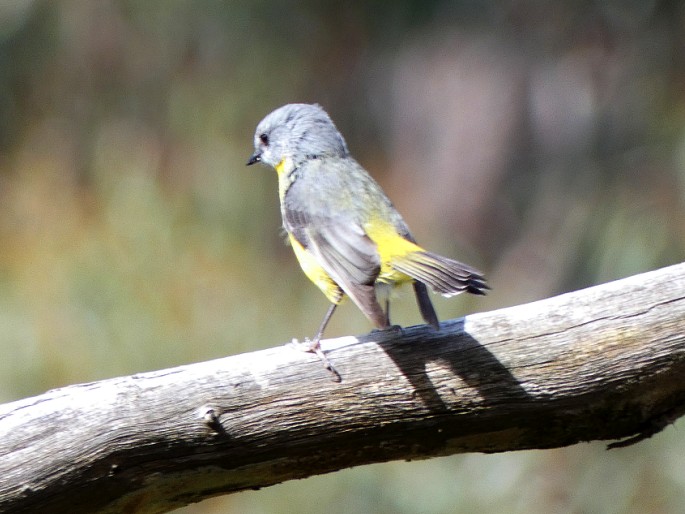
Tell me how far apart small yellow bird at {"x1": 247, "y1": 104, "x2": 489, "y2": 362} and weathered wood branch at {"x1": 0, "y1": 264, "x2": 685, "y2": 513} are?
0.12 metres

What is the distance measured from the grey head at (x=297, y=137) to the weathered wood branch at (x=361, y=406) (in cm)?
131

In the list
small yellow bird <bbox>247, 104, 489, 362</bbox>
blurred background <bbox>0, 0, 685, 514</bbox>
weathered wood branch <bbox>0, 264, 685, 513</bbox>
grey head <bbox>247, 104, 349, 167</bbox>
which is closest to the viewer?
weathered wood branch <bbox>0, 264, 685, 513</bbox>

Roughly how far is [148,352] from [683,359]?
4259 millimetres

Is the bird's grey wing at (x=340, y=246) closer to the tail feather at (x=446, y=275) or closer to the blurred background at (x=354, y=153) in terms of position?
the tail feather at (x=446, y=275)

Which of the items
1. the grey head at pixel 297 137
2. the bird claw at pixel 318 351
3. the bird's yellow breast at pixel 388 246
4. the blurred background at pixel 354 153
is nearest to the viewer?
the bird claw at pixel 318 351

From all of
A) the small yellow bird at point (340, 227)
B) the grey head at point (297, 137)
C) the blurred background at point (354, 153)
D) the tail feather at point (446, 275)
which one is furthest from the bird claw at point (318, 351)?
the blurred background at point (354, 153)

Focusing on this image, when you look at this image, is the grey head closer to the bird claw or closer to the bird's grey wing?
the bird's grey wing

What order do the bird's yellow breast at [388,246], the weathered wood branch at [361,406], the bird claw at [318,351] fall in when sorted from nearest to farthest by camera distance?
the weathered wood branch at [361,406] < the bird claw at [318,351] < the bird's yellow breast at [388,246]

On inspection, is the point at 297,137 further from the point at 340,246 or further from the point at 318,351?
the point at 318,351

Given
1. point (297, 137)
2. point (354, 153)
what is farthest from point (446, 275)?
point (354, 153)

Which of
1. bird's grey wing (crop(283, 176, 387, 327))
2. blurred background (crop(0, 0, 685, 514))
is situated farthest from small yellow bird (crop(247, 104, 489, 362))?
blurred background (crop(0, 0, 685, 514))

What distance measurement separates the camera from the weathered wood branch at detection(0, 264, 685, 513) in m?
2.52

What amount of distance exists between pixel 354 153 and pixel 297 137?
403cm

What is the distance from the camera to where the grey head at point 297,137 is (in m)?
3.97
